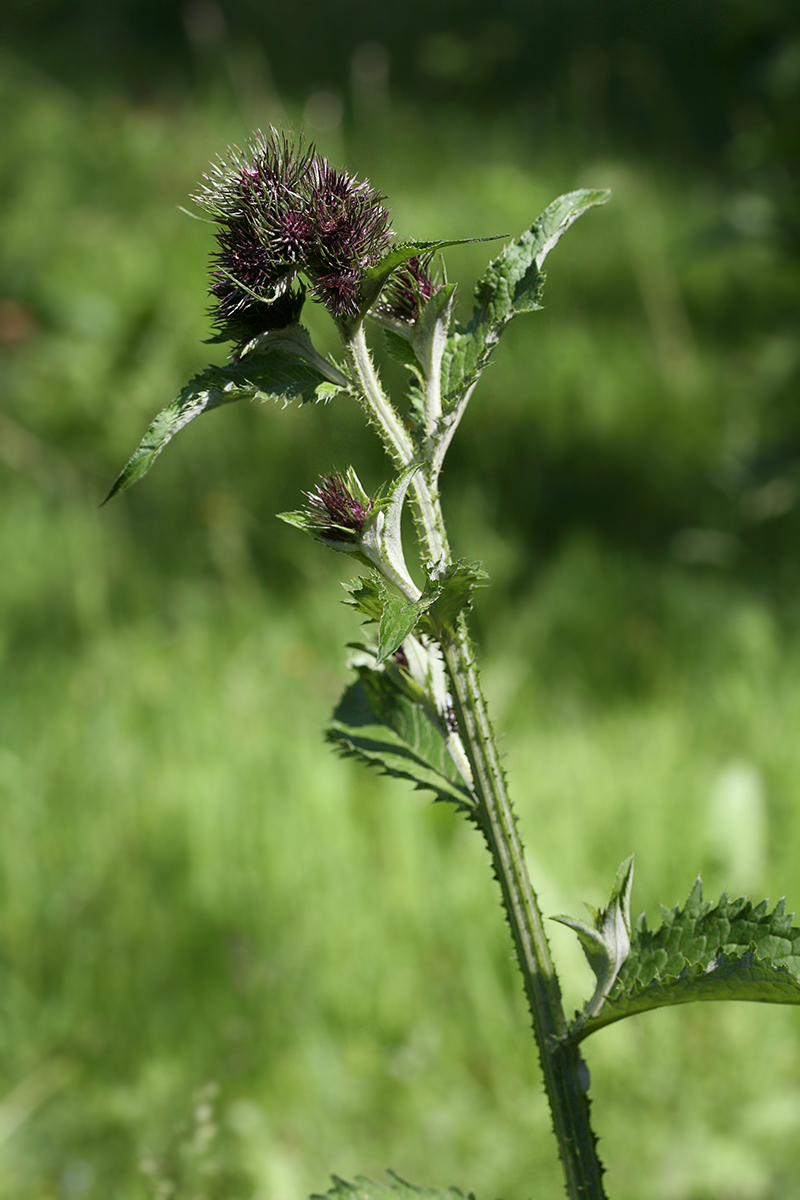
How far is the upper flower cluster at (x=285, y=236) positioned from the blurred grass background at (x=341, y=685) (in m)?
0.95

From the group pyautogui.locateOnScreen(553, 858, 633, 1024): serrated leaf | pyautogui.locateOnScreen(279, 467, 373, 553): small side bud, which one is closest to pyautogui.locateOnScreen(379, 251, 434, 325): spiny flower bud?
pyautogui.locateOnScreen(279, 467, 373, 553): small side bud

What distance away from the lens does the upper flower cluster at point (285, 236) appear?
72 cm

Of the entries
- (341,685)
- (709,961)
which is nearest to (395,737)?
(709,961)

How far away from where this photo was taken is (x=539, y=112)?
579 cm

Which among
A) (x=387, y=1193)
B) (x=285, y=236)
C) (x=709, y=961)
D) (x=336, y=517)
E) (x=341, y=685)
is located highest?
(x=341, y=685)

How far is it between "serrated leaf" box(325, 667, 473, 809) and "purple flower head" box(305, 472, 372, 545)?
17 cm

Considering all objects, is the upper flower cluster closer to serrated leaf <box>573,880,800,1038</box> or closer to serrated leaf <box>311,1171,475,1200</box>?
serrated leaf <box>573,880,800,1038</box>

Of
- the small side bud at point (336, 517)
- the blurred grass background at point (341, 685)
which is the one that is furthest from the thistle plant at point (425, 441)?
the blurred grass background at point (341, 685)

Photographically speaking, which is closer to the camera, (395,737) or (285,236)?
(285,236)

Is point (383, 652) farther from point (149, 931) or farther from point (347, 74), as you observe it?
point (347, 74)

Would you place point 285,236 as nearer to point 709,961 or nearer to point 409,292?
point 409,292

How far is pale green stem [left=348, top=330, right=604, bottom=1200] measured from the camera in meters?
0.76

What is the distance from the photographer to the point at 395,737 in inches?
35.7

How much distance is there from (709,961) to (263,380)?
0.50 metres
